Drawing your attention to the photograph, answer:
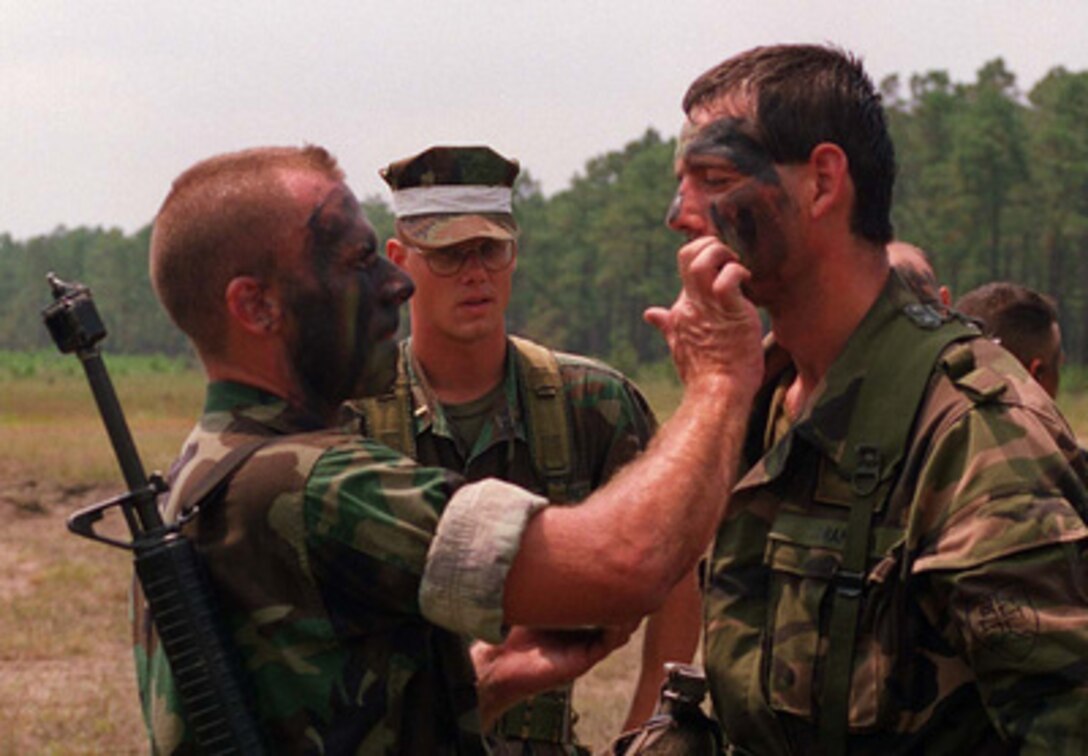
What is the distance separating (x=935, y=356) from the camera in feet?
10.8

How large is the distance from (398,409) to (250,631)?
2056mm

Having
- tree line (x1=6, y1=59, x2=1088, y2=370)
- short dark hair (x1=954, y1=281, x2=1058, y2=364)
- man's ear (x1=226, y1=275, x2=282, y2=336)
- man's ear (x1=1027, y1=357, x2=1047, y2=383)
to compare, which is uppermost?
man's ear (x1=226, y1=275, x2=282, y2=336)

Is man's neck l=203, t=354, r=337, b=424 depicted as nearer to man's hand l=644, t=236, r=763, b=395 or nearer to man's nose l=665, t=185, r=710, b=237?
man's hand l=644, t=236, r=763, b=395

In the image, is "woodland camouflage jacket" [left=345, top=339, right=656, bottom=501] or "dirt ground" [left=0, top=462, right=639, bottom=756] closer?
"woodland camouflage jacket" [left=345, top=339, right=656, bottom=501]

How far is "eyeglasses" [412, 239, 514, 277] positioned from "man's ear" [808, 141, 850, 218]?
1.66 meters

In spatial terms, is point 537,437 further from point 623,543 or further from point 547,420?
point 623,543

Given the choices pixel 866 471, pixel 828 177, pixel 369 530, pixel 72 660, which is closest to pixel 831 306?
pixel 828 177

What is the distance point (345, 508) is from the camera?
2.87 meters

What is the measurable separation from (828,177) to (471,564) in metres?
1.38

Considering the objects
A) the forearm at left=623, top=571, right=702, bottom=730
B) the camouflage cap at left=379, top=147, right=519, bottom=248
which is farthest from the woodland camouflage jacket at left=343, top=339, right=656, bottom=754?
the camouflage cap at left=379, top=147, right=519, bottom=248

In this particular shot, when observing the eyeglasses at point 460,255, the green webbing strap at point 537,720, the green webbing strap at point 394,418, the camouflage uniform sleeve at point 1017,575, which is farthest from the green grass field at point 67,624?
the camouflage uniform sleeve at point 1017,575

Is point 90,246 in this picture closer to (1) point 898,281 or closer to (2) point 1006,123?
(2) point 1006,123

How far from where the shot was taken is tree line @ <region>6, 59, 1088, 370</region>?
6053 centimetres

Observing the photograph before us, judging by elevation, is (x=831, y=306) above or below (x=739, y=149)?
below
